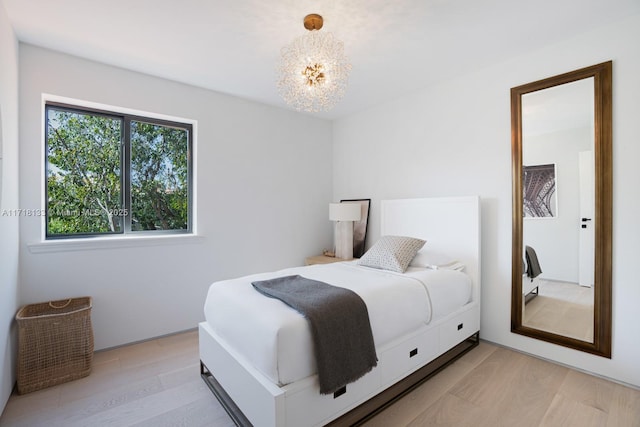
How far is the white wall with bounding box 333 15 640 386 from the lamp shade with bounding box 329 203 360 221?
0.30m

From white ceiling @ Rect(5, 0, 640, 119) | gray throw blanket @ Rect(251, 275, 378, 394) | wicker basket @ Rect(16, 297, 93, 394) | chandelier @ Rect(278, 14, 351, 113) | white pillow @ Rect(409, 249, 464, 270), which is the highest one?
white ceiling @ Rect(5, 0, 640, 119)

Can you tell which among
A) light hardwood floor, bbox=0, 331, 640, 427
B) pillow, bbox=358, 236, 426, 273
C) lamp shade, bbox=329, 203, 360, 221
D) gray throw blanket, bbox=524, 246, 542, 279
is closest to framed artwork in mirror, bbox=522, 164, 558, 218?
gray throw blanket, bbox=524, 246, 542, 279

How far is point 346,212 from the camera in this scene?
12.1ft

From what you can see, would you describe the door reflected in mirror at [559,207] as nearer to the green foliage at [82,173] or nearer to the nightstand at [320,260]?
the nightstand at [320,260]

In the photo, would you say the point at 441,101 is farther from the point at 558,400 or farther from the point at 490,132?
the point at 558,400

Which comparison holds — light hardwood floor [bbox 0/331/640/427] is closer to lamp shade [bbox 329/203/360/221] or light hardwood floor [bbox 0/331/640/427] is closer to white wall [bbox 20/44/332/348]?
white wall [bbox 20/44/332/348]

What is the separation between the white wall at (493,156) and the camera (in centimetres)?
211

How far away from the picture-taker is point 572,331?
2.38m

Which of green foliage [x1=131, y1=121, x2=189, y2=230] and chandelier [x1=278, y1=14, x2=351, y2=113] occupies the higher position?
chandelier [x1=278, y1=14, x2=351, y2=113]

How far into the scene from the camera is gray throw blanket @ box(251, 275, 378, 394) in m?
1.51

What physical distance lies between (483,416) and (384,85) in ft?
9.63

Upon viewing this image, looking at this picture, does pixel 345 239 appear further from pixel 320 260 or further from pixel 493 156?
pixel 493 156

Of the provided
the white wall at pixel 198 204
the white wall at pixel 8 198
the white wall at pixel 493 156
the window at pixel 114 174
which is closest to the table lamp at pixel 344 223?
the white wall at pixel 493 156

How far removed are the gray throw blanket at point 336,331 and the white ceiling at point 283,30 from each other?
5.91ft
